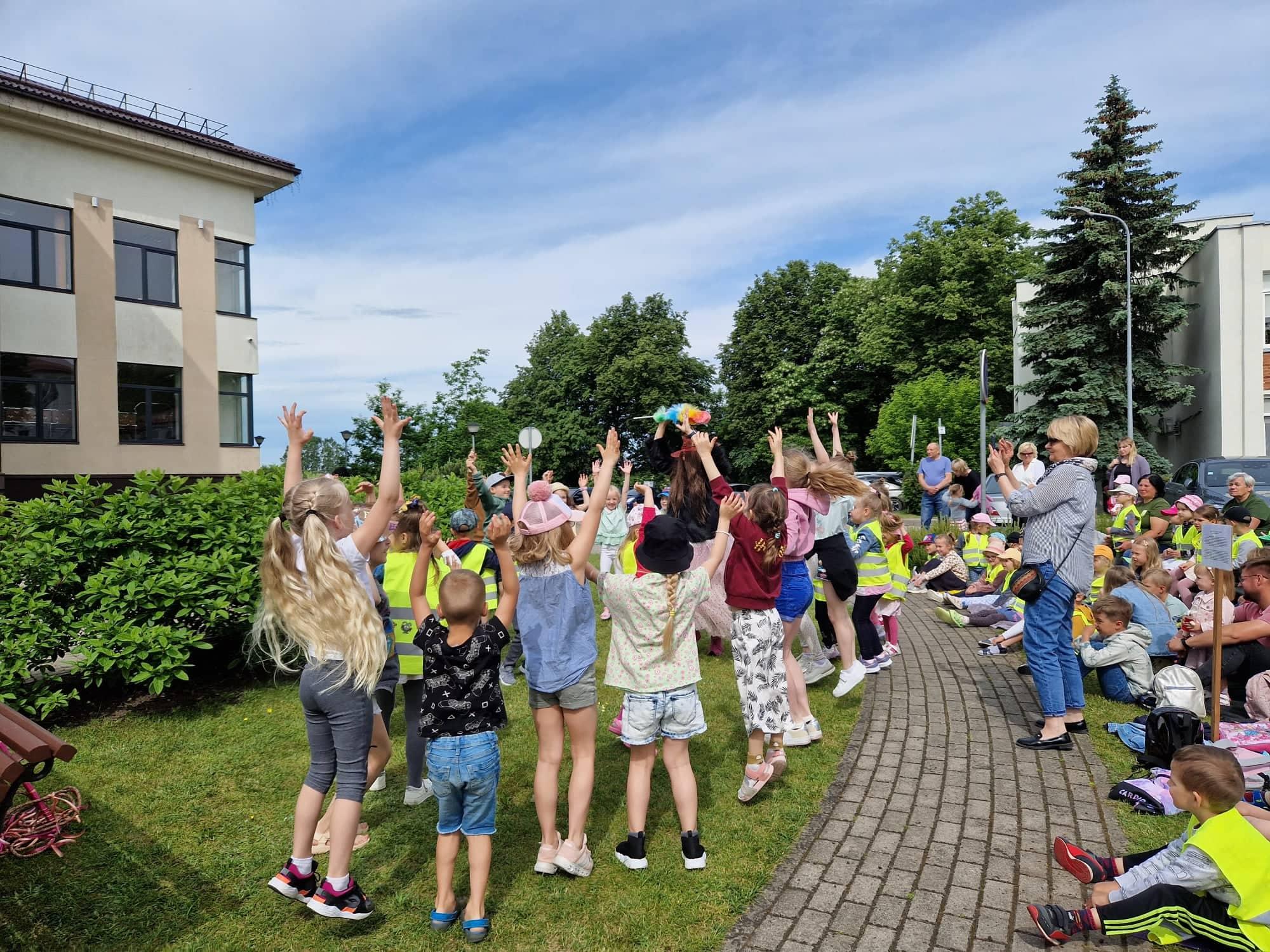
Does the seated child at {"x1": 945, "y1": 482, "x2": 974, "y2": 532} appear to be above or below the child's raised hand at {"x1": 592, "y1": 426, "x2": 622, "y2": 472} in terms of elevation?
below

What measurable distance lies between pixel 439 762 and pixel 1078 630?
6.40 metres

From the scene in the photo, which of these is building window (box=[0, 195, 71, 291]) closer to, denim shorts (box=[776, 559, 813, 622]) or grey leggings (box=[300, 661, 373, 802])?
grey leggings (box=[300, 661, 373, 802])

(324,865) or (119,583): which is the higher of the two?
(119,583)

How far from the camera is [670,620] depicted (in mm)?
4137

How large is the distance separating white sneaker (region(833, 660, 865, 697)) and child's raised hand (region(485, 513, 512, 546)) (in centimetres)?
401

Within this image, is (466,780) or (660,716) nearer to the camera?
(466,780)

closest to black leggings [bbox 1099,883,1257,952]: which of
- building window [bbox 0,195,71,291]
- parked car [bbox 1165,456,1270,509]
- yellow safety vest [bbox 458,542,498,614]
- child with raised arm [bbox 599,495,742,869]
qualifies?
child with raised arm [bbox 599,495,742,869]

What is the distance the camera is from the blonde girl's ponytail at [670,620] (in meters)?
4.14

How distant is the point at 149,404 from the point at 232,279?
455cm

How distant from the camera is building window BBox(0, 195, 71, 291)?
65.8ft

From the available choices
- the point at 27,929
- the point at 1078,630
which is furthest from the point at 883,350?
the point at 27,929

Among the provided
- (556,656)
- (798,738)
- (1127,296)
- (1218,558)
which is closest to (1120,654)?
(1218,558)

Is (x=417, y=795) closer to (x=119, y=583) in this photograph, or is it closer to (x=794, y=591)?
(x=794, y=591)

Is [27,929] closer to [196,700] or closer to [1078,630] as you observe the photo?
[196,700]
